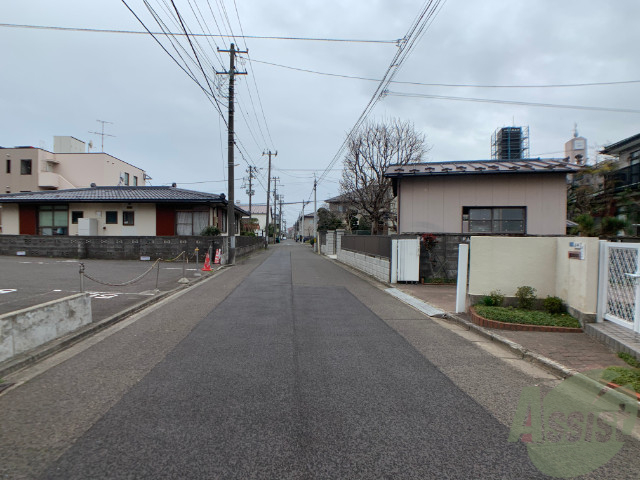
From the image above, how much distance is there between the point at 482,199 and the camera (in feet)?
55.2

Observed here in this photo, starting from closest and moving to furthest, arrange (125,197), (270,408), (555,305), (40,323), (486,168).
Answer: (270,408) → (40,323) → (555,305) → (486,168) → (125,197)

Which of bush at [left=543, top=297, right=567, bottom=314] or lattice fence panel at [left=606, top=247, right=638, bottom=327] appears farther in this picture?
bush at [left=543, top=297, right=567, bottom=314]

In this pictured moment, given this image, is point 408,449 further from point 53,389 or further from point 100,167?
point 100,167

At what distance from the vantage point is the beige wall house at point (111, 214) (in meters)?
26.4

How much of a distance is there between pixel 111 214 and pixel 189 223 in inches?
205

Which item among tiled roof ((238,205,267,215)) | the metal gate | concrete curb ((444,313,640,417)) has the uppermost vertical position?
tiled roof ((238,205,267,215))

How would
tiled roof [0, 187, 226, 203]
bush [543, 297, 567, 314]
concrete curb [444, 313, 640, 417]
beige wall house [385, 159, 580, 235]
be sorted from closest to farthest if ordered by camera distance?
concrete curb [444, 313, 640, 417]
bush [543, 297, 567, 314]
beige wall house [385, 159, 580, 235]
tiled roof [0, 187, 226, 203]

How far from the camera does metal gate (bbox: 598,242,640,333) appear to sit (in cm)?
584

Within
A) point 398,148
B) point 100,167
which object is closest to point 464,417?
point 398,148

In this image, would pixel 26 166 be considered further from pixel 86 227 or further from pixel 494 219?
pixel 494 219

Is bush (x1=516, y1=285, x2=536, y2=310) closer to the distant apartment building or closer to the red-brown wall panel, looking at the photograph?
the red-brown wall panel

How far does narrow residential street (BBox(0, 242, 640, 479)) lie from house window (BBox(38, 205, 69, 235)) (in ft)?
80.2

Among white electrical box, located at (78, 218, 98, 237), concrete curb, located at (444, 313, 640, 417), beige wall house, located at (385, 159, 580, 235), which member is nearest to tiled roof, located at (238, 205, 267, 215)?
white electrical box, located at (78, 218, 98, 237)

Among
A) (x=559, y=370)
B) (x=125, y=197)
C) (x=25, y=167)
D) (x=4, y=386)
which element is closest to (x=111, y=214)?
(x=125, y=197)
